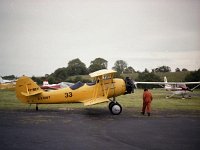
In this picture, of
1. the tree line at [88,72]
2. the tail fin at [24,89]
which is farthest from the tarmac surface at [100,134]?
the tree line at [88,72]

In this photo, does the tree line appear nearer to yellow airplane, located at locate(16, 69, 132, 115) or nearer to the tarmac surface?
yellow airplane, located at locate(16, 69, 132, 115)

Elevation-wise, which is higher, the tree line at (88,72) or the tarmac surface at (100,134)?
the tree line at (88,72)

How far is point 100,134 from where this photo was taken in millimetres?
9266

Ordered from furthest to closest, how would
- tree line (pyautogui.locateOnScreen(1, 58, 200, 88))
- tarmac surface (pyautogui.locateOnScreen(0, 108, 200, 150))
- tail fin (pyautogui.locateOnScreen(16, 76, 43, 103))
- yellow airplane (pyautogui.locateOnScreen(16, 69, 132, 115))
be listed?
tree line (pyautogui.locateOnScreen(1, 58, 200, 88)), tail fin (pyautogui.locateOnScreen(16, 76, 43, 103)), yellow airplane (pyautogui.locateOnScreen(16, 69, 132, 115)), tarmac surface (pyautogui.locateOnScreen(0, 108, 200, 150))

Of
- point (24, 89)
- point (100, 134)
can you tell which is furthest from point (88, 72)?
point (100, 134)

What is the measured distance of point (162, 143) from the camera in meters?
7.96

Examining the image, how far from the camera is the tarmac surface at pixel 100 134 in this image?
7.61 metres

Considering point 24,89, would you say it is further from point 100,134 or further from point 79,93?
point 100,134

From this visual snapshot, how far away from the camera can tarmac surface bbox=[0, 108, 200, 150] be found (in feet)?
25.0

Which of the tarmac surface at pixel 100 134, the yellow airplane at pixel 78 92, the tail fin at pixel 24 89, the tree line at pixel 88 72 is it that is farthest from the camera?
the tree line at pixel 88 72

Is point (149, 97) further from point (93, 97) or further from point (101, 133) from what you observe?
point (101, 133)

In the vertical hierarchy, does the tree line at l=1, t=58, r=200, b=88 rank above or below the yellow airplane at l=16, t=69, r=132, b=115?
above

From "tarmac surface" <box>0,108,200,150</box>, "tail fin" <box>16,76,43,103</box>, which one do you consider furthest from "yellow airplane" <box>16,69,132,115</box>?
"tarmac surface" <box>0,108,200,150</box>

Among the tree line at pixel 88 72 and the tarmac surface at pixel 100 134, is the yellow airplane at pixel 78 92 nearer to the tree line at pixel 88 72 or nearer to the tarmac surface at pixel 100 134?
the tarmac surface at pixel 100 134
